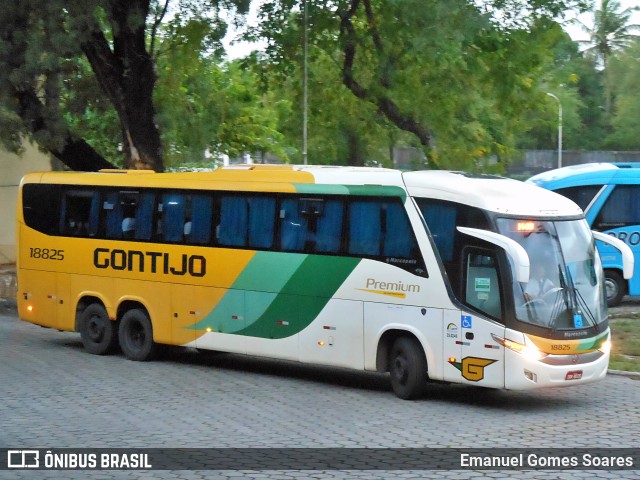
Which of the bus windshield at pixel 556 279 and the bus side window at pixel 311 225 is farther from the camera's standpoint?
the bus side window at pixel 311 225

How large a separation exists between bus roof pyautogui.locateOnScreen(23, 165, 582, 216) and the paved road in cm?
258

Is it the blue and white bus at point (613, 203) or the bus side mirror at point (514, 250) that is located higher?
the blue and white bus at point (613, 203)

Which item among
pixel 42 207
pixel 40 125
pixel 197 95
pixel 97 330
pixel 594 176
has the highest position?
pixel 197 95

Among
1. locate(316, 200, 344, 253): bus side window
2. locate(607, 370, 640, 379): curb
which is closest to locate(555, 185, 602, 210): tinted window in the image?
locate(607, 370, 640, 379): curb

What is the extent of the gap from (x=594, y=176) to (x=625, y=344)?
6.88 metres

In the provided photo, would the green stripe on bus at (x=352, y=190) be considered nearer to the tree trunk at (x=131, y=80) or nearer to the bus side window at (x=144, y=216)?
the bus side window at (x=144, y=216)

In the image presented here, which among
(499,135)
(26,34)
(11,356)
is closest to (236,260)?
(11,356)

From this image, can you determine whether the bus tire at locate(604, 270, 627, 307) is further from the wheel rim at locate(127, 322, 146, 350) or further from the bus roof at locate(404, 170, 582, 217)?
the wheel rim at locate(127, 322, 146, 350)

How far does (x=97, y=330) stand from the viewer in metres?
20.1

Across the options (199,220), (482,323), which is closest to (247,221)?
(199,220)

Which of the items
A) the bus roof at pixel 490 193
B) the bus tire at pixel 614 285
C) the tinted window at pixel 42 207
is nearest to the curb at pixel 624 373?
the bus roof at pixel 490 193

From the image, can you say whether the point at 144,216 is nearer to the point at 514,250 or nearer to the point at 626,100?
the point at 514,250

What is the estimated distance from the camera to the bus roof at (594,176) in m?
25.8

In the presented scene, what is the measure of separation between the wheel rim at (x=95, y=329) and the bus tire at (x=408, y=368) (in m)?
6.30
